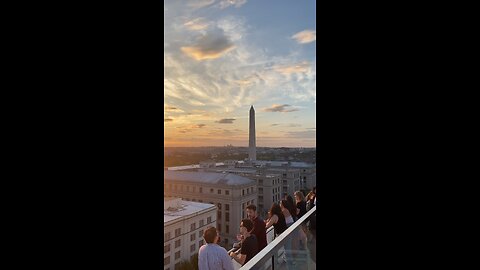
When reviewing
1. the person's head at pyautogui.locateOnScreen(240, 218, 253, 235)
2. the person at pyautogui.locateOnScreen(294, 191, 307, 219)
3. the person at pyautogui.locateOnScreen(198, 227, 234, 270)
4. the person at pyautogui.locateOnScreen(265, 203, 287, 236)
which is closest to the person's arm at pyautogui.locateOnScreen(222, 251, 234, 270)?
the person at pyautogui.locateOnScreen(198, 227, 234, 270)

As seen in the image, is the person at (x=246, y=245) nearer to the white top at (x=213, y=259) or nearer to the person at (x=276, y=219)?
the white top at (x=213, y=259)

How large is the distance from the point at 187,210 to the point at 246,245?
40 cm

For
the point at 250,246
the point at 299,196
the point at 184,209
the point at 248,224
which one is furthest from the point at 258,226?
the point at 299,196

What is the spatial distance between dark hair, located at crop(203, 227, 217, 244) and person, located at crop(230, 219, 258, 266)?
0.46 ft

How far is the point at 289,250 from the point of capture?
1.73 metres

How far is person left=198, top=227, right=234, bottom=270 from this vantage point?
1619 mm

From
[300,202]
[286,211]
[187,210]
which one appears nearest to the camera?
[187,210]

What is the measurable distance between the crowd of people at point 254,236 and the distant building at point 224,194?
52 millimetres

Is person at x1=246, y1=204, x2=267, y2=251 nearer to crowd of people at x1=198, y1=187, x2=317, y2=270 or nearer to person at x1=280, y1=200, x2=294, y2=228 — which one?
crowd of people at x1=198, y1=187, x2=317, y2=270

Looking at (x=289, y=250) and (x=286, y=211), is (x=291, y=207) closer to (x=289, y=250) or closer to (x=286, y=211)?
(x=286, y=211)
